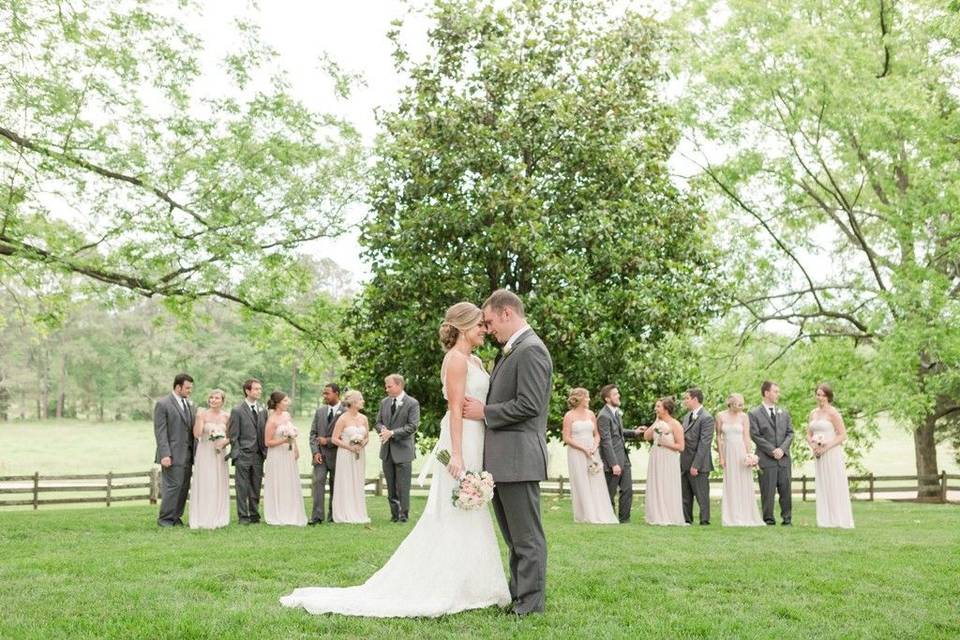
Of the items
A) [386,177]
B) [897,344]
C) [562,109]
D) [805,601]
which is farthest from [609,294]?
[805,601]

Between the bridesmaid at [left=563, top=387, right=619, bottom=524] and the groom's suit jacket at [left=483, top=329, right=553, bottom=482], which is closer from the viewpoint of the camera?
the groom's suit jacket at [left=483, top=329, right=553, bottom=482]

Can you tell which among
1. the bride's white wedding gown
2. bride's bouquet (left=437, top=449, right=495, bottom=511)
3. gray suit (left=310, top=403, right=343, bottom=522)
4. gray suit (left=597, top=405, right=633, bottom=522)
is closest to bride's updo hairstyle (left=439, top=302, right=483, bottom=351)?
the bride's white wedding gown

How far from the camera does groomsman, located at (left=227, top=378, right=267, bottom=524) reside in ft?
51.6

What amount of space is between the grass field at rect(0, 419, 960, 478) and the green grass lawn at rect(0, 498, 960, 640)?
117ft

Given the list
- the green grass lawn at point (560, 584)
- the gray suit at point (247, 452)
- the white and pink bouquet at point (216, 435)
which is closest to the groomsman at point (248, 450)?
the gray suit at point (247, 452)

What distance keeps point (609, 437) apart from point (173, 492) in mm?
6965

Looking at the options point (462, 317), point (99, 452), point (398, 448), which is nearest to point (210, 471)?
point (398, 448)

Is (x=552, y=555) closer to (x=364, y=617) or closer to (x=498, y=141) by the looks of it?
(x=364, y=617)

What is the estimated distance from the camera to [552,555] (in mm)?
10594

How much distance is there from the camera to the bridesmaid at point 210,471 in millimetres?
14859

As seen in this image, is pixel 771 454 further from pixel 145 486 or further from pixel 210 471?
pixel 145 486

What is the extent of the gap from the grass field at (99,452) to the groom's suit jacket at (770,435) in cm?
3104

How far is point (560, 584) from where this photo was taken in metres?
8.66

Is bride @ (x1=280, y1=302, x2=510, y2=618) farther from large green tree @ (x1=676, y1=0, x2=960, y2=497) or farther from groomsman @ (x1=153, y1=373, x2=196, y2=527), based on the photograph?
large green tree @ (x1=676, y1=0, x2=960, y2=497)
